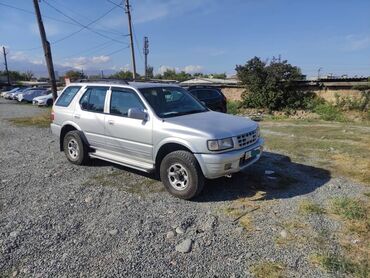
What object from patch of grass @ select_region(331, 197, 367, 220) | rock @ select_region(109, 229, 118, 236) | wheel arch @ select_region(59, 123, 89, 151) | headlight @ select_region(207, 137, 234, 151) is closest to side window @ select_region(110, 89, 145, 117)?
wheel arch @ select_region(59, 123, 89, 151)

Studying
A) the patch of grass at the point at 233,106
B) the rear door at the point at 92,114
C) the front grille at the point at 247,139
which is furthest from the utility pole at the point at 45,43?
A: the front grille at the point at 247,139

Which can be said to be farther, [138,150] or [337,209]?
[138,150]

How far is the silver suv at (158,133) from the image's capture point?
16.0 ft

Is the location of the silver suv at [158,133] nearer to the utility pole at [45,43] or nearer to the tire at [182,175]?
the tire at [182,175]

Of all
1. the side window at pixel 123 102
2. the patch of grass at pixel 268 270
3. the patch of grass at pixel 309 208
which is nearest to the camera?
the patch of grass at pixel 268 270

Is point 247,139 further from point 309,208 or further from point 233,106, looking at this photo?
point 233,106

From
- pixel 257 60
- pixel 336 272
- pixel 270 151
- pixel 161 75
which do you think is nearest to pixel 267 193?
pixel 336 272

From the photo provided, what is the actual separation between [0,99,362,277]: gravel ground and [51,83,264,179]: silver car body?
53cm

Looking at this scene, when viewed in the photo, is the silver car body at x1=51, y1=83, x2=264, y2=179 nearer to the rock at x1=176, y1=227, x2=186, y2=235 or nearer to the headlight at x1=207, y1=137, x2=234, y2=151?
the headlight at x1=207, y1=137, x2=234, y2=151

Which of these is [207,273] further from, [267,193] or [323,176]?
[323,176]

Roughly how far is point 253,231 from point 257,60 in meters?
17.7

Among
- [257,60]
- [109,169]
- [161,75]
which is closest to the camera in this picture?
[109,169]

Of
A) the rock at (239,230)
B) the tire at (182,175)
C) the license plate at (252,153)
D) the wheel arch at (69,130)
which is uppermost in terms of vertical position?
the wheel arch at (69,130)

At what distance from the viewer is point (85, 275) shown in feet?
10.7
